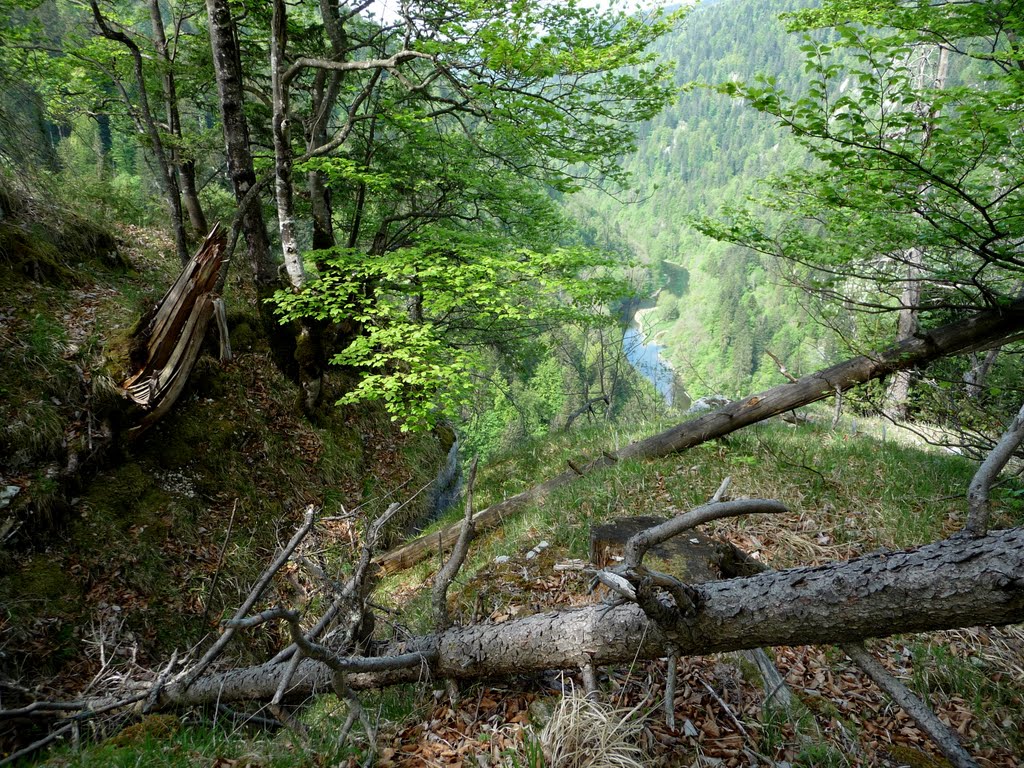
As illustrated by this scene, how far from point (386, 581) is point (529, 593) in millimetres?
3284

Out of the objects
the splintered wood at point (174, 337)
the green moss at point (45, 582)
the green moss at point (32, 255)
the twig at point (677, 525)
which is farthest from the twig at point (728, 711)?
the green moss at point (32, 255)

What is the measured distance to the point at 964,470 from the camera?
226 inches

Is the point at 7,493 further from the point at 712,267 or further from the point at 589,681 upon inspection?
the point at 712,267

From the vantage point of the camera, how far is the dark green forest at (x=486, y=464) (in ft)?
8.11

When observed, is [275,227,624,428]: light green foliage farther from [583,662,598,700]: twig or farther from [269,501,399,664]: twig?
[583,662,598,700]: twig

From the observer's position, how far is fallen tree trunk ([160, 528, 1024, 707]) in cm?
178

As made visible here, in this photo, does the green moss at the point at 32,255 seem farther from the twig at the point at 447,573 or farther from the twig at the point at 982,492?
the twig at the point at 982,492

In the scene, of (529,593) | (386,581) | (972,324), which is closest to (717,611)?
(529,593)

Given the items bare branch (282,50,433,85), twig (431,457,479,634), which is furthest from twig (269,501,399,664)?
bare branch (282,50,433,85)

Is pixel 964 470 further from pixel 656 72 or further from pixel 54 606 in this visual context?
pixel 54 606

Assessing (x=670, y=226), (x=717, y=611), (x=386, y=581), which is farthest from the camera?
(x=670, y=226)

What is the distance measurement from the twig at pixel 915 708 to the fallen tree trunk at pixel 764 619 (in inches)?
3.8

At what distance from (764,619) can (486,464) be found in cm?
929

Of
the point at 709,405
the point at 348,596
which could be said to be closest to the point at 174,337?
the point at 348,596
